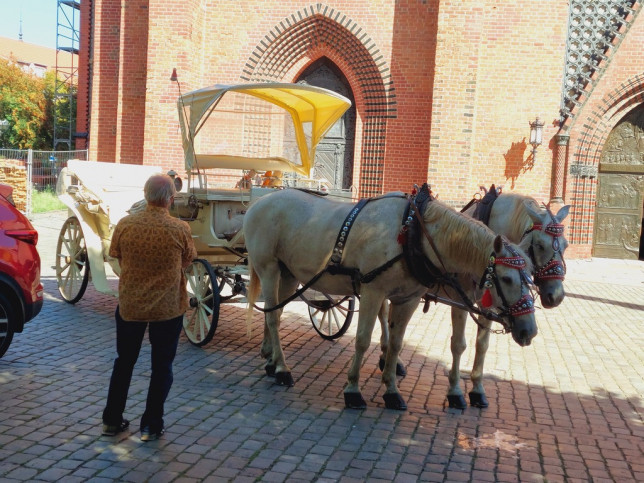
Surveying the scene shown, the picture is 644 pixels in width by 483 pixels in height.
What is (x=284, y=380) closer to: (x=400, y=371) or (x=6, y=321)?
(x=400, y=371)

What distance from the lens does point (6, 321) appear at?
20.5 ft

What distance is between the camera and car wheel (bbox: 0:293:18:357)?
6.21m

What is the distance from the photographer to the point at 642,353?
26.7ft

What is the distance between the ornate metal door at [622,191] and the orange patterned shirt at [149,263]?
1505cm

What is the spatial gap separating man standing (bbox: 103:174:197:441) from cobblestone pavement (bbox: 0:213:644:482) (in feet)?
0.90

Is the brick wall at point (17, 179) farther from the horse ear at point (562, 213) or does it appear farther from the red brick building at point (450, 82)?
the horse ear at point (562, 213)

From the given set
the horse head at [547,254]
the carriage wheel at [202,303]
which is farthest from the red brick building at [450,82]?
the horse head at [547,254]

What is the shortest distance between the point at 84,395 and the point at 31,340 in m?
2.02

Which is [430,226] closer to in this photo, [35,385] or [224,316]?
[35,385]

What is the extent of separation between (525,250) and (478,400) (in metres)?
1.34

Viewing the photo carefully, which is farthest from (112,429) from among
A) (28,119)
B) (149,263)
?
(28,119)

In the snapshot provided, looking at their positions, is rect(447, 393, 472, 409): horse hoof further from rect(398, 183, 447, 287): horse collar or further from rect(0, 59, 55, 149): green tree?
rect(0, 59, 55, 149): green tree

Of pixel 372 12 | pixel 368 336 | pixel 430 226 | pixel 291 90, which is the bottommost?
pixel 368 336

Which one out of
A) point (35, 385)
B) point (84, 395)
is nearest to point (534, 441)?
point (84, 395)
